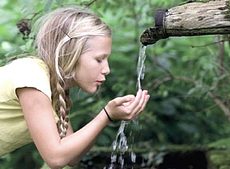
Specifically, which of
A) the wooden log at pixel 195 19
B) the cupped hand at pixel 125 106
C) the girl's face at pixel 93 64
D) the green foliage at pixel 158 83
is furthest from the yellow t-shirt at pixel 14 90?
the green foliage at pixel 158 83

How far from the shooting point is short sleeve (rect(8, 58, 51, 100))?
10.1 feet

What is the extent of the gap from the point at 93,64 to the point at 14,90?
369 mm

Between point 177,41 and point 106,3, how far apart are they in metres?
2.63

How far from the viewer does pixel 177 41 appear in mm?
7547

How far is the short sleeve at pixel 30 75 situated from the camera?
309 centimetres

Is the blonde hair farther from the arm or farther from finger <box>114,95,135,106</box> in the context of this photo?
finger <box>114,95,135,106</box>

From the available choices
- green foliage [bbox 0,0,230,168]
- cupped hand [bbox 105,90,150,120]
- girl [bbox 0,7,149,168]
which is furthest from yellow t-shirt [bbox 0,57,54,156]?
green foliage [bbox 0,0,230,168]

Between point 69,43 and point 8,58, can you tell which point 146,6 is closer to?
point 8,58

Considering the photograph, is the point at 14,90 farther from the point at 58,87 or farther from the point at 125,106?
the point at 125,106

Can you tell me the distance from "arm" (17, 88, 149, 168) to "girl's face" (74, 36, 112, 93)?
20 cm

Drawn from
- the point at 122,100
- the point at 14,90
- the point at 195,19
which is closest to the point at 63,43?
the point at 14,90

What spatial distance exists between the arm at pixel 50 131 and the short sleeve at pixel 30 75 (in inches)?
1.1

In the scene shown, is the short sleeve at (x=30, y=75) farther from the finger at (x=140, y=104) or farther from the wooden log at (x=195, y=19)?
the wooden log at (x=195, y=19)

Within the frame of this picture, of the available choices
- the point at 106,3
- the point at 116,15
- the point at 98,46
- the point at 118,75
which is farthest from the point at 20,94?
the point at 118,75
